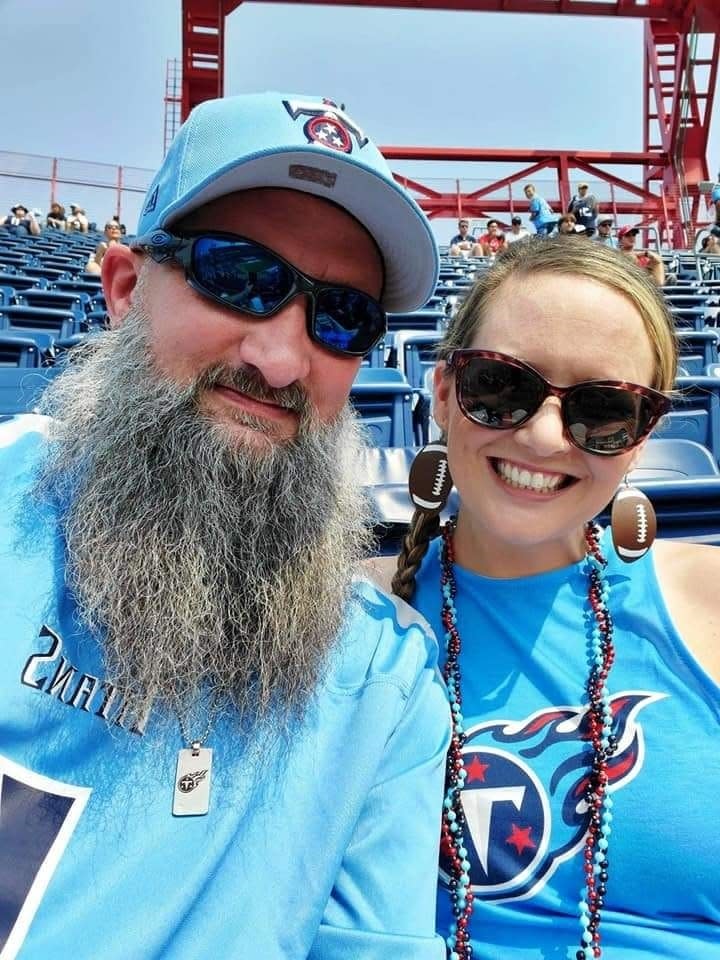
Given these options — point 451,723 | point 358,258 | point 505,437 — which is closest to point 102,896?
point 451,723

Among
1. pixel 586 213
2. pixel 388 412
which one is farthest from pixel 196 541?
pixel 586 213

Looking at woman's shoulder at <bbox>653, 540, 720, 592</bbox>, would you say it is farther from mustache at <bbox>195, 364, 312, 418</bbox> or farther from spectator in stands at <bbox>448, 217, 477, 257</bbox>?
spectator in stands at <bbox>448, 217, 477, 257</bbox>

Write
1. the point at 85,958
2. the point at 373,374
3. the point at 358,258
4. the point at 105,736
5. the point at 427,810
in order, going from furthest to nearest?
1. the point at 373,374
2. the point at 358,258
3. the point at 427,810
4. the point at 105,736
5. the point at 85,958

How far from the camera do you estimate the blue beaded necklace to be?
40.8 inches

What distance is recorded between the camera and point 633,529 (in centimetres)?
126

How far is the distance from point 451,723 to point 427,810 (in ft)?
0.53

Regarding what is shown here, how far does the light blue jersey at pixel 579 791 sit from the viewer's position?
102cm

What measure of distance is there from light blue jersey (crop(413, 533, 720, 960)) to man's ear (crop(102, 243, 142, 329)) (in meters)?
0.91

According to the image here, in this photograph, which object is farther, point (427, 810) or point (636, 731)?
point (636, 731)

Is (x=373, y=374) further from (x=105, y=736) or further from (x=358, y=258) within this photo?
(x=105, y=736)

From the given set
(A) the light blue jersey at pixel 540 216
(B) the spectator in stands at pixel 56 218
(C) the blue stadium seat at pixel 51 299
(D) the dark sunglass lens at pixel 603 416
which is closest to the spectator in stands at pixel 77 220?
(B) the spectator in stands at pixel 56 218

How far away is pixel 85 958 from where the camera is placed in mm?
787

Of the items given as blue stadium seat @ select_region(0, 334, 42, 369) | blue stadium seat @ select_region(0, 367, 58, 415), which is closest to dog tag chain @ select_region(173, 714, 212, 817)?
blue stadium seat @ select_region(0, 367, 58, 415)

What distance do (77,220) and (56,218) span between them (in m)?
0.58
